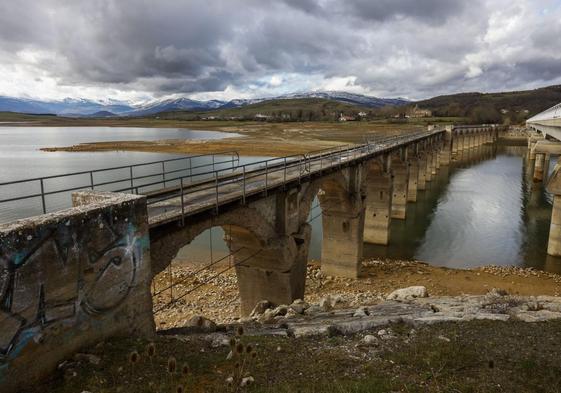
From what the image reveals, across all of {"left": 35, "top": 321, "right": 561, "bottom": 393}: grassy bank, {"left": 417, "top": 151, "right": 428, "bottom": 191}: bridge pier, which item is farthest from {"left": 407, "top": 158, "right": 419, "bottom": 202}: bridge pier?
{"left": 35, "top": 321, "right": 561, "bottom": 393}: grassy bank

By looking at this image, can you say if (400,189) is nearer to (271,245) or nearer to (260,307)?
(271,245)

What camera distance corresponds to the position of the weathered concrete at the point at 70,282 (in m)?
6.61

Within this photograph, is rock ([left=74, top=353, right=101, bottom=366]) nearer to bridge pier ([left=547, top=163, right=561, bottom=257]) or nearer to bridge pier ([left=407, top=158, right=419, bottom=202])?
bridge pier ([left=547, top=163, right=561, bottom=257])

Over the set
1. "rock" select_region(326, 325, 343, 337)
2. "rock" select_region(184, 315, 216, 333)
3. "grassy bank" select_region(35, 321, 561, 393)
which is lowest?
"rock" select_region(184, 315, 216, 333)

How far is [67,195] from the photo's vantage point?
33.2m

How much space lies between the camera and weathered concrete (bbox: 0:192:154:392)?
21.7 ft

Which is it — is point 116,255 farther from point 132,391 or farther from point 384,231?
point 384,231

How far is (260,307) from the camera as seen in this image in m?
16.9

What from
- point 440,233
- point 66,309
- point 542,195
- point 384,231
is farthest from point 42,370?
point 542,195

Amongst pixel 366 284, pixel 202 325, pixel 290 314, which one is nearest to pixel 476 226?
pixel 366 284

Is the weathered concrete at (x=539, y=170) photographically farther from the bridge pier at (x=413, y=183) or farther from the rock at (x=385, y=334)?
the rock at (x=385, y=334)

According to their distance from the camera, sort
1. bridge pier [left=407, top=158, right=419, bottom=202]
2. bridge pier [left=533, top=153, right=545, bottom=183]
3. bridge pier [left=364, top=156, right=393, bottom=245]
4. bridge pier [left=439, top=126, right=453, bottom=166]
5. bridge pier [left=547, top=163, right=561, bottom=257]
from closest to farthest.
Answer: bridge pier [left=547, top=163, right=561, bottom=257] < bridge pier [left=364, top=156, right=393, bottom=245] < bridge pier [left=407, top=158, right=419, bottom=202] < bridge pier [left=533, top=153, right=545, bottom=183] < bridge pier [left=439, top=126, right=453, bottom=166]

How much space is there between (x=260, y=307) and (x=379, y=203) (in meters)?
18.9

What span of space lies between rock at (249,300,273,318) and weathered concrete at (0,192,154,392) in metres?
7.54
